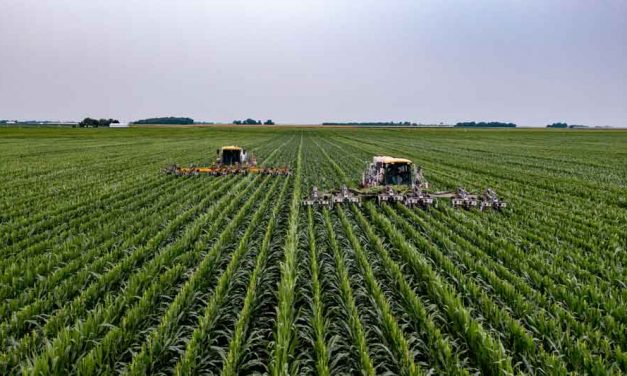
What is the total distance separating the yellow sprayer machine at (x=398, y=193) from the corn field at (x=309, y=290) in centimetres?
68

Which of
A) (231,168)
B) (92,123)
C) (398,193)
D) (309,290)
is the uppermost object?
(92,123)

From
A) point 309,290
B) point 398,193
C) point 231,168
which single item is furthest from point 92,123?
point 309,290

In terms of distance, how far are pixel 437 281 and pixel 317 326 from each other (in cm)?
257

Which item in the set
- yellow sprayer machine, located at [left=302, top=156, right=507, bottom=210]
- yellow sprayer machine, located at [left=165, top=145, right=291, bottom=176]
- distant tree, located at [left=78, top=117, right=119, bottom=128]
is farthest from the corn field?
distant tree, located at [left=78, top=117, right=119, bottom=128]

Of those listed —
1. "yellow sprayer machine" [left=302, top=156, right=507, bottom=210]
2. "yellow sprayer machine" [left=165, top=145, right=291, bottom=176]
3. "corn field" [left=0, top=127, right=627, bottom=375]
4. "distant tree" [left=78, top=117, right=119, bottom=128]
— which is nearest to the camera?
"corn field" [left=0, top=127, right=627, bottom=375]

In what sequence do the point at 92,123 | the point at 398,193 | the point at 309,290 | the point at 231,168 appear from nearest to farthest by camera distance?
the point at 309,290
the point at 398,193
the point at 231,168
the point at 92,123

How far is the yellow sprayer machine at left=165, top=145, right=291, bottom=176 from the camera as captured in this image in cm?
2155

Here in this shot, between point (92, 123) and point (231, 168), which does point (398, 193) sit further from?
point (92, 123)

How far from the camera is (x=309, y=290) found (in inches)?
255

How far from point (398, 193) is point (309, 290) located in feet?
28.2

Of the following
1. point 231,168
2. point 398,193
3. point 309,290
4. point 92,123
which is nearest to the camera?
point 309,290

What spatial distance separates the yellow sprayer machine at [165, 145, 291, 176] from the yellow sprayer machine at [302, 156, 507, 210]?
792 cm

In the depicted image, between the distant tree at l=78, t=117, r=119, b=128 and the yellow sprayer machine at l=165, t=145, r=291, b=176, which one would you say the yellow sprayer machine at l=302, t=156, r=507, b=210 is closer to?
the yellow sprayer machine at l=165, t=145, r=291, b=176

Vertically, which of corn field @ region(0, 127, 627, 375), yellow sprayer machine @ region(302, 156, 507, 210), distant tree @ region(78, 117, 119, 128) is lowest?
corn field @ region(0, 127, 627, 375)
